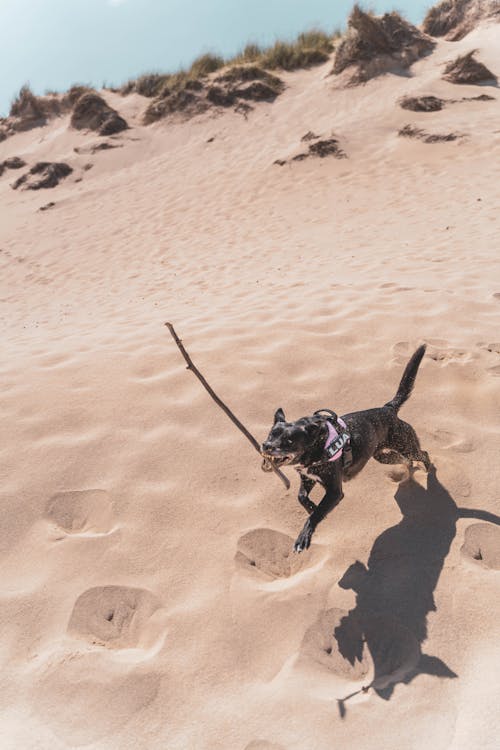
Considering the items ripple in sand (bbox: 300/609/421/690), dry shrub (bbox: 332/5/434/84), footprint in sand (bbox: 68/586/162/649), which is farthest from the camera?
dry shrub (bbox: 332/5/434/84)

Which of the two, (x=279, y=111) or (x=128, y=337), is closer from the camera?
(x=128, y=337)

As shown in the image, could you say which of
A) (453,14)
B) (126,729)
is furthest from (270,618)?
(453,14)

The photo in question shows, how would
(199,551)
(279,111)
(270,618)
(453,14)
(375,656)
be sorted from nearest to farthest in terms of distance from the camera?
(375,656) < (270,618) < (199,551) < (279,111) < (453,14)

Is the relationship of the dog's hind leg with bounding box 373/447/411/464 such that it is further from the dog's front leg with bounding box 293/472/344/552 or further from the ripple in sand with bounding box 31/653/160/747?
the ripple in sand with bounding box 31/653/160/747

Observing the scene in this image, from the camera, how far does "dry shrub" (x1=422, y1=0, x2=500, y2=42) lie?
55.2 feet

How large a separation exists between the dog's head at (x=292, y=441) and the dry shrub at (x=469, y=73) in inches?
562

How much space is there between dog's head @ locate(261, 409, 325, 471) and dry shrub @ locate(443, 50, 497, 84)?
14.3m

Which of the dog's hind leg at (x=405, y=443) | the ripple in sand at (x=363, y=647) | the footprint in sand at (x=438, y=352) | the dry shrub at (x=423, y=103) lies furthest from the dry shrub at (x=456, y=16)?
the ripple in sand at (x=363, y=647)

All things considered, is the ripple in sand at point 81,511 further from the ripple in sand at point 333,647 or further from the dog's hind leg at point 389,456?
the dog's hind leg at point 389,456

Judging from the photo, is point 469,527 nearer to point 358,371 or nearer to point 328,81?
point 358,371

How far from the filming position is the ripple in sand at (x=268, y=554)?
1.99 m

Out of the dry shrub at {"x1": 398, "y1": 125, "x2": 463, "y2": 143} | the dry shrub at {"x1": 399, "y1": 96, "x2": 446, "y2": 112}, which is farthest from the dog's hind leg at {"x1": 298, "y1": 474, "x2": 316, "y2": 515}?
the dry shrub at {"x1": 399, "y1": 96, "x2": 446, "y2": 112}

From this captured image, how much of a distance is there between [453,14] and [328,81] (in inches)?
257

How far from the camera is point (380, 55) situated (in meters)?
14.5
